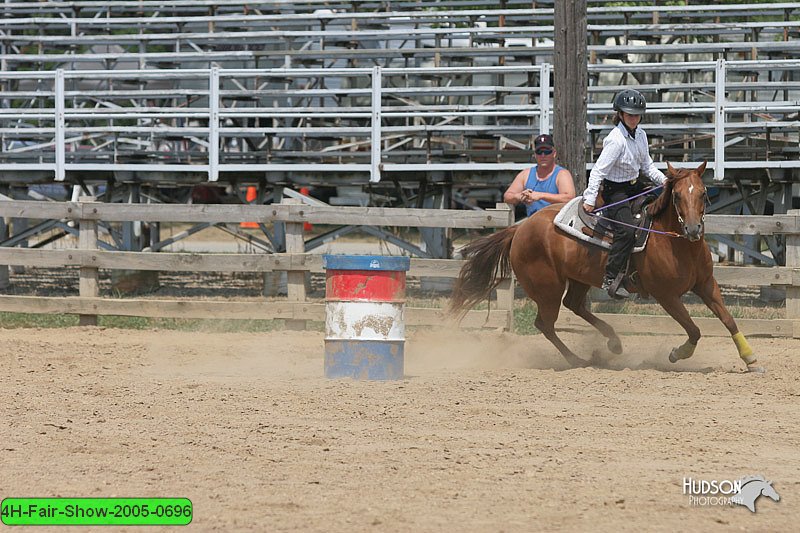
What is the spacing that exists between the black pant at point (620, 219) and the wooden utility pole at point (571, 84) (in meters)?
2.59

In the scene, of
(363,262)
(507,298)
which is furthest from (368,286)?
(507,298)

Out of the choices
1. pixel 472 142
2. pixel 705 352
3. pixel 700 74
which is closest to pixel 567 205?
pixel 705 352

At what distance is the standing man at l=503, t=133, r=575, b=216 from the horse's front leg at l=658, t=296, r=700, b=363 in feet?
6.03

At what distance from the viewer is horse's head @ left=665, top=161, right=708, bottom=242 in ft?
29.0

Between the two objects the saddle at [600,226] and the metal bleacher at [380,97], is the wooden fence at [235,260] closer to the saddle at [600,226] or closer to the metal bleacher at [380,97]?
the saddle at [600,226]

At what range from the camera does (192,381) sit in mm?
8914

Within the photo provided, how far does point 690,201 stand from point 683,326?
121 cm

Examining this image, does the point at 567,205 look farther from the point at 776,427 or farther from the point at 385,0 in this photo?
the point at 385,0

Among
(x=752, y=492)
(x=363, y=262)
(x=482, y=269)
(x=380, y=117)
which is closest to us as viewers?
(x=752, y=492)

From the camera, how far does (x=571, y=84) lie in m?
12.2

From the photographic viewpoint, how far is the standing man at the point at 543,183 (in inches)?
430

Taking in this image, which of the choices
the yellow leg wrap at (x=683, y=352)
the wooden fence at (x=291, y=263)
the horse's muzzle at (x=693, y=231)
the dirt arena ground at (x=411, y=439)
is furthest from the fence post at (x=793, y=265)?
the horse's muzzle at (x=693, y=231)

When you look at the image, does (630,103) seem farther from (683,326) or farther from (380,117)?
(380,117)

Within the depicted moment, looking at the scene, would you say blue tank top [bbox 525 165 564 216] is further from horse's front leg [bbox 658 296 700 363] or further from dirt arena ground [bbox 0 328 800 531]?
horse's front leg [bbox 658 296 700 363]
